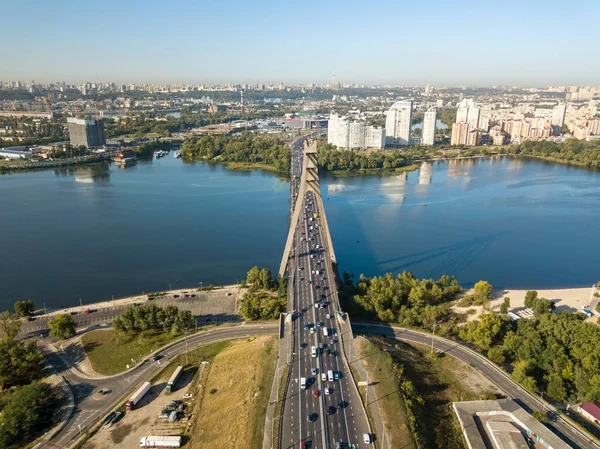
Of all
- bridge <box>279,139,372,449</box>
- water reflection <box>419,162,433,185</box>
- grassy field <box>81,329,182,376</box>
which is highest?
bridge <box>279,139,372,449</box>

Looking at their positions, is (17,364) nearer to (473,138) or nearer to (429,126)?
(429,126)

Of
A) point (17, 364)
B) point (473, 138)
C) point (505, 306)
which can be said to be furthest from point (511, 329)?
point (473, 138)

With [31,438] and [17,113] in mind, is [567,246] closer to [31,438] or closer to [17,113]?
[31,438]

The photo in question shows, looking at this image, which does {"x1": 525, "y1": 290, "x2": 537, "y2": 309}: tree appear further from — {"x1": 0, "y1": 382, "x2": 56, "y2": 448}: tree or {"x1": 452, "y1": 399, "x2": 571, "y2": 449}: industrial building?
{"x1": 0, "y1": 382, "x2": 56, "y2": 448}: tree

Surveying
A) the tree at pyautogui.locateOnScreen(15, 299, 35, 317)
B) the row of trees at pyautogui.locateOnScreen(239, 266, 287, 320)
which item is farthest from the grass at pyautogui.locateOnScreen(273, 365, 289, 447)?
the tree at pyautogui.locateOnScreen(15, 299, 35, 317)

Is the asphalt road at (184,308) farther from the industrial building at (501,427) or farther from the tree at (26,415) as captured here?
the industrial building at (501,427)

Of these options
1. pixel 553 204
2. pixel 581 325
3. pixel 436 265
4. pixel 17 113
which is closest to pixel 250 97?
pixel 17 113
